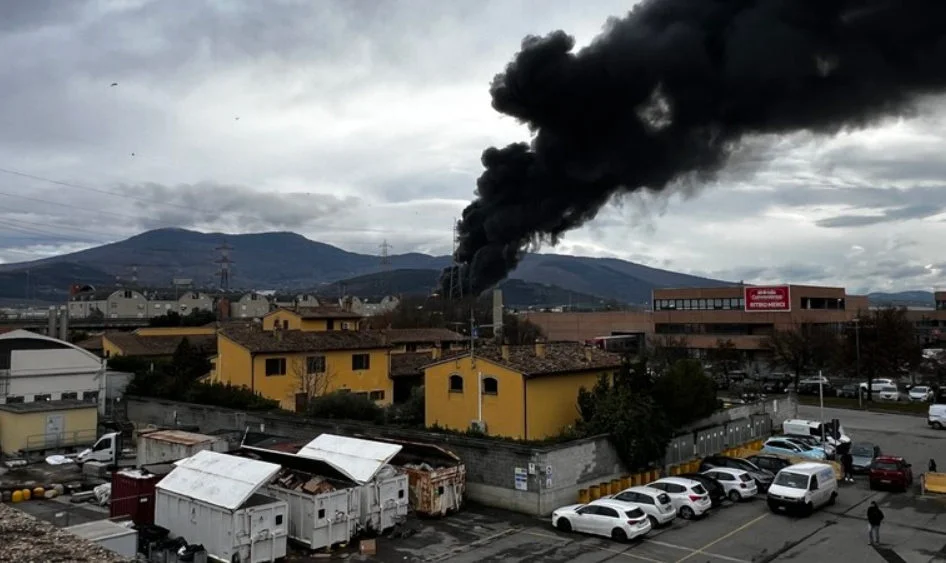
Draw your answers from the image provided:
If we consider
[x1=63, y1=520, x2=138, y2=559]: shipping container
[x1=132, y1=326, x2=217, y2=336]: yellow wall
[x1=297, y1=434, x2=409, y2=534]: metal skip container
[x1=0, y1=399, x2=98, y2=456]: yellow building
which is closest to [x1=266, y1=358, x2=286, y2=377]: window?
[x1=0, y1=399, x2=98, y2=456]: yellow building

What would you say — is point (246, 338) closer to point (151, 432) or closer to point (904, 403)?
point (151, 432)

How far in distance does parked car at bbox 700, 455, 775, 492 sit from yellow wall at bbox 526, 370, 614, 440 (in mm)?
5500

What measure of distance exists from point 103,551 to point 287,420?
22303 millimetres

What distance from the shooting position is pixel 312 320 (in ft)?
156

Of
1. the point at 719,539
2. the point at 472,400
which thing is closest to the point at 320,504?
the point at 472,400

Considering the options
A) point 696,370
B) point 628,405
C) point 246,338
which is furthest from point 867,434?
point 246,338

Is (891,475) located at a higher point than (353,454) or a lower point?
lower

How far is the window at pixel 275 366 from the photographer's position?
125 feet

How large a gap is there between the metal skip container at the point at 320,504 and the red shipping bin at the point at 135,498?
341 cm

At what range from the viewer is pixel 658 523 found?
21.5 m

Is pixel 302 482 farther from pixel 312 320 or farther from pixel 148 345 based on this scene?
pixel 148 345

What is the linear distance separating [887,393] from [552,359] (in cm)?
4018

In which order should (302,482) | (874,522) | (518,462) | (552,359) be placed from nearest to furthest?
(874,522) → (302,482) → (518,462) → (552,359)

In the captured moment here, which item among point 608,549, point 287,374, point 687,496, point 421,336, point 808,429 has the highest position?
point 421,336
